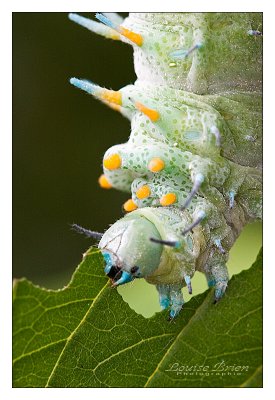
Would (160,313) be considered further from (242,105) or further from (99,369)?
(242,105)

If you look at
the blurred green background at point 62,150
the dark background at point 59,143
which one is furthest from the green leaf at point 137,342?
the dark background at point 59,143

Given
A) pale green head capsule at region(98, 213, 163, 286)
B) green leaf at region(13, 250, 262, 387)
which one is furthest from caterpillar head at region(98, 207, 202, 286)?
green leaf at region(13, 250, 262, 387)

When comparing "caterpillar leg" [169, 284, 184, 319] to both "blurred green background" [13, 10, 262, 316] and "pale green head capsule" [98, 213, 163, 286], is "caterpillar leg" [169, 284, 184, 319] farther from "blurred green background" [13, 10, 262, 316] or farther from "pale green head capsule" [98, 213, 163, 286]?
"blurred green background" [13, 10, 262, 316]

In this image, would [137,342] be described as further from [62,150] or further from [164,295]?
[62,150]

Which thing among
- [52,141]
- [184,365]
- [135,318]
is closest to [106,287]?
[135,318]

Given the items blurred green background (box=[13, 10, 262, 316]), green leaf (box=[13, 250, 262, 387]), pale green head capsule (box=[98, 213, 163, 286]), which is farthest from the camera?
blurred green background (box=[13, 10, 262, 316])

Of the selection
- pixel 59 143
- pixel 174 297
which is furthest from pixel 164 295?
pixel 59 143
